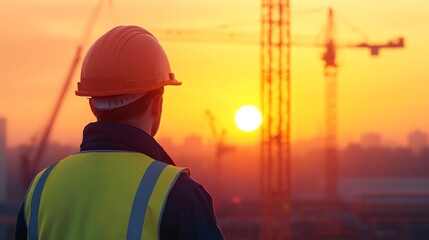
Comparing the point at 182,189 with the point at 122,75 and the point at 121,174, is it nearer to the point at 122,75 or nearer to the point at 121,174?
the point at 121,174

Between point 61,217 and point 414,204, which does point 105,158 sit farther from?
point 414,204

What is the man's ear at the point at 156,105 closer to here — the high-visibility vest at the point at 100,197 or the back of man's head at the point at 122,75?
the back of man's head at the point at 122,75

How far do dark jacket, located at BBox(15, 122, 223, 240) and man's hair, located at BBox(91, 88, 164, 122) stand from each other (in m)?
0.04

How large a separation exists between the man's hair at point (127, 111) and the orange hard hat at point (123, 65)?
0.03 m

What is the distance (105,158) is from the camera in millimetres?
2443

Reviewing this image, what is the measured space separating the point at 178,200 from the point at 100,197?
0.21 meters

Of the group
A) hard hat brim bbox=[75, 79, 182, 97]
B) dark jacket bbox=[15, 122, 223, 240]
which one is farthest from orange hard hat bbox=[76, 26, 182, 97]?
dark jacket bbox=[15, 122, 223, 240]

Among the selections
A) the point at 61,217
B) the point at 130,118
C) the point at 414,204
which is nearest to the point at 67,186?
the point at 61,217

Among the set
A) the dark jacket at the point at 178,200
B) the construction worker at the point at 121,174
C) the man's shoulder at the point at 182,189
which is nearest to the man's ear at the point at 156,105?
the construction worker at the point at 121,174

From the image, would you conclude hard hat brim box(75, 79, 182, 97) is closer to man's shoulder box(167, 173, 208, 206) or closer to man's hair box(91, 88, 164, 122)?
man's hair box(91, 88, 164, 122)

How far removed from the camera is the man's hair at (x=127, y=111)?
8.29 ft

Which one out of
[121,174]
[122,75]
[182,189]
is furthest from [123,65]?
[182,189]

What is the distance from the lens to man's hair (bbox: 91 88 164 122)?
2.53m

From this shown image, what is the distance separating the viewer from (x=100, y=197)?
236 cm
